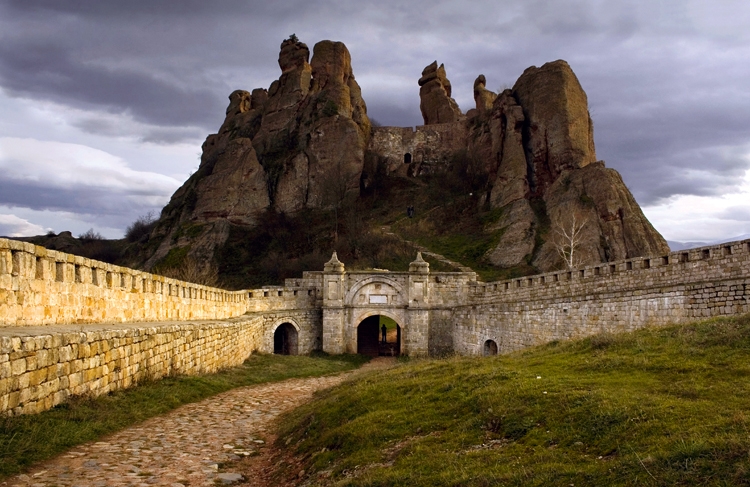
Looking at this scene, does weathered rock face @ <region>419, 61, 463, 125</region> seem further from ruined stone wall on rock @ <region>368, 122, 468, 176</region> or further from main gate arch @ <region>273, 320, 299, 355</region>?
main gate arch @ <region>273, 320, 299, 355</region>

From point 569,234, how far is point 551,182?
8167 mm

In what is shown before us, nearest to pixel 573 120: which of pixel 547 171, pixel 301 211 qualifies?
pixel 547 171

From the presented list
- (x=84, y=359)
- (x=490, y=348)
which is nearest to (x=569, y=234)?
(x=490, y=348)

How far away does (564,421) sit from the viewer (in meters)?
6.15

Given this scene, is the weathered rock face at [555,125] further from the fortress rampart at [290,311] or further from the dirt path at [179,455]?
the dirt path at [179,455]

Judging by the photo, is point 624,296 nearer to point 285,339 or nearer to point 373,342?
point 285,339

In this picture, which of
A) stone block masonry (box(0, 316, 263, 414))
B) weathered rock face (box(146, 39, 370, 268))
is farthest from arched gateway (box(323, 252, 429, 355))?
weathered rock face (box(146, 39, 370, 268))

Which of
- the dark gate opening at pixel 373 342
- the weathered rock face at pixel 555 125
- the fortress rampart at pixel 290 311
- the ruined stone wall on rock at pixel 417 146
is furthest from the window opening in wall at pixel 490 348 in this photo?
the ruined stone wall on rock at pixel 417 146

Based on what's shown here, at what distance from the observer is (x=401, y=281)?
31.3 m

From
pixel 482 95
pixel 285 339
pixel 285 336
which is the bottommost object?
pixel 285 339

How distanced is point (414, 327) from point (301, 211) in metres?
31.1

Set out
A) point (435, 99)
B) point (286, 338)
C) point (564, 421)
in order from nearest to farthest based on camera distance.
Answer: point (564, 421) < point (286, 338) < point (435, 99)

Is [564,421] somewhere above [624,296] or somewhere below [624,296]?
below

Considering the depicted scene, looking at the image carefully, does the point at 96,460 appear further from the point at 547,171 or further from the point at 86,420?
the point at 547,171
